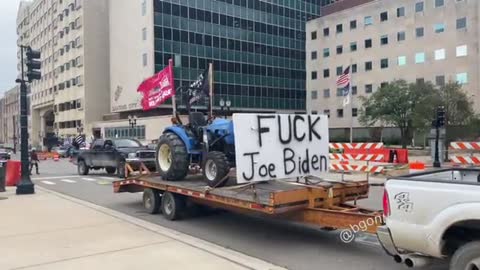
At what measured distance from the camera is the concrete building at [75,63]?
76250 millimetres

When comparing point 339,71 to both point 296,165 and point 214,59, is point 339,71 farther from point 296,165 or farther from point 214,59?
point 296,165

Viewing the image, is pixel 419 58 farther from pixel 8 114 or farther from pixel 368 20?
pixel 8 114

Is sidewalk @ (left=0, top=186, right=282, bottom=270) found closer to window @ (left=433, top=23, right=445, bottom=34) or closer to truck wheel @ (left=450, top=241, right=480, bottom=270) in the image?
truck wheel @ (left=450, top=241, right=480, bottom=270)

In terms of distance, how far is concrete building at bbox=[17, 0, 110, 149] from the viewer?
250 feet

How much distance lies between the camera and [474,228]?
183 inches

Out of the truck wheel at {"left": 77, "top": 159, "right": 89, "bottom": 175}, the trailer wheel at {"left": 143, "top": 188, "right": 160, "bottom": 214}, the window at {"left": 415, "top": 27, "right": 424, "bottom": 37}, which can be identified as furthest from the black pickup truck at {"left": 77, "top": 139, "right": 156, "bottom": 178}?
the window at {"left": 415, "top": 27, "right": 424, "bottom": 37}

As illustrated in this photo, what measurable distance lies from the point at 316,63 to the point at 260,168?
72.6 metres

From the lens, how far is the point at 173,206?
996 cm

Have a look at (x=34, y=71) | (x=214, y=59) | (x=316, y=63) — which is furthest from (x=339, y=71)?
(x=34, y=71)

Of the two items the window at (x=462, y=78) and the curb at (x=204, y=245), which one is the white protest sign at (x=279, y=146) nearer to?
the curb at (x=204, y=245)

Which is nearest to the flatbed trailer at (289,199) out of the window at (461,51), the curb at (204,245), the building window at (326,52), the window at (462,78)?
the curb at (204,245)

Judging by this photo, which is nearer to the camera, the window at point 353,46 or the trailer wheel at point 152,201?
the trailer wheel at point 152,201

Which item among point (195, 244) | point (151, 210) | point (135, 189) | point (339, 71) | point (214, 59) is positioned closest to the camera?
point (195, 244)

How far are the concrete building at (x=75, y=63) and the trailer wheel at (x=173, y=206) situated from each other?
66.4 metres
